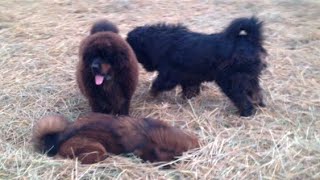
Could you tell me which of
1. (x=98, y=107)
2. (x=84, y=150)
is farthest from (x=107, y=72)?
(x=84, y=150)

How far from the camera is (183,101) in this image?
5.18 m

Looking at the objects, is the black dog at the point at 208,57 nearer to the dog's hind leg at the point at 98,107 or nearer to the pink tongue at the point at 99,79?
the dog's hind leg at the point at 98,107

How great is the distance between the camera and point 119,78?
4453 millimetres

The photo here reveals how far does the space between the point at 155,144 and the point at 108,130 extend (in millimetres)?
418

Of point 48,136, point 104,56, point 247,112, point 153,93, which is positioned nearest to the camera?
point 48,136

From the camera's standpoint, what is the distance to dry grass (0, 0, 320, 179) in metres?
3.69

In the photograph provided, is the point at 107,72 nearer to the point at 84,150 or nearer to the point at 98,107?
the point at 98,107

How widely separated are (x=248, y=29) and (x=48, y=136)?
2238 millimetres

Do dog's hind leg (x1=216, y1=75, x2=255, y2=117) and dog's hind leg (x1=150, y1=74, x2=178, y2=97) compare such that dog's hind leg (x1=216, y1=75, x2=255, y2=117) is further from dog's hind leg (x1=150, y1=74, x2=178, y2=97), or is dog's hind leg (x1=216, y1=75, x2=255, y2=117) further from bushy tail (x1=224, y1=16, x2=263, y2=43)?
dog's hind leg (x1=150, y1=74, x2=178, y2=97)

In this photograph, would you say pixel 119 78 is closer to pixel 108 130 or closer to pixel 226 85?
Result: pixel 108 130

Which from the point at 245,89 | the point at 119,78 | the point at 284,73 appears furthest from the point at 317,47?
the point at 119,78

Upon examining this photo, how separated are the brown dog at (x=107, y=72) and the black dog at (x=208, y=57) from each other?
0.67m

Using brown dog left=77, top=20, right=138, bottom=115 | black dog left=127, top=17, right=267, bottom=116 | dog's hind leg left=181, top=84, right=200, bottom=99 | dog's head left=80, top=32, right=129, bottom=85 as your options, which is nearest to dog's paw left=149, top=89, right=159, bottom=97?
black dog left=127, top=17, right=267, bottom=116

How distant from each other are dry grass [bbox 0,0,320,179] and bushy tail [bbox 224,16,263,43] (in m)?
0.78
